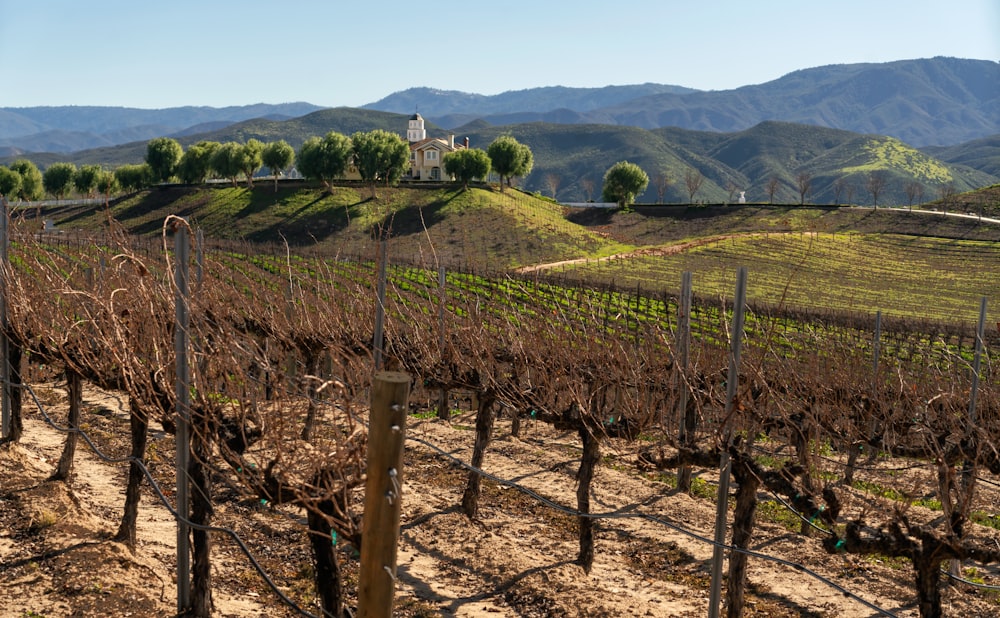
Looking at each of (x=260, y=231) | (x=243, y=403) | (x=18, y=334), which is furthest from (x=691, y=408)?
(x=260, y=231)

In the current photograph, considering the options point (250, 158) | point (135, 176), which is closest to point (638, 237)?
point (250, 158)

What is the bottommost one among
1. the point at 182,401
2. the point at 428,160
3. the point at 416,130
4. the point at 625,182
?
the point at 182,401

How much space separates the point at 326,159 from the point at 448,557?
66082mm

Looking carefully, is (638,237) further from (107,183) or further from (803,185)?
(107,183)

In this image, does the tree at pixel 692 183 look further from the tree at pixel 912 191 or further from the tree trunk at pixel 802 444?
the tree trunk at pixel 802 444

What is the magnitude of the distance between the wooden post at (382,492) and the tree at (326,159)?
69.8 meters

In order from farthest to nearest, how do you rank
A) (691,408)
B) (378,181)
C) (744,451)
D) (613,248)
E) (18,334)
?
(378,181), (613,248), (691,408), (18,334), (744,451)

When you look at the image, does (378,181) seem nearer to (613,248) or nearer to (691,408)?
(613,248)

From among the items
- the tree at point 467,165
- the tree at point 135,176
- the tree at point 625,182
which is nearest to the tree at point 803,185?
the tree at point 625,182

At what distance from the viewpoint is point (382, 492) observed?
3359mm

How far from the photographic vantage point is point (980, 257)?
5500cm

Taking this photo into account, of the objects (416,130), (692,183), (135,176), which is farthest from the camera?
(692,183)

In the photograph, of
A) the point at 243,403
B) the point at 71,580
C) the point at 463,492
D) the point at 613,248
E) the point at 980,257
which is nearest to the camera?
A: the point at 243,403

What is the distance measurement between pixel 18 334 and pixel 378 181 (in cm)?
6709
